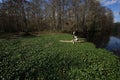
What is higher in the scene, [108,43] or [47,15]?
[47,15]

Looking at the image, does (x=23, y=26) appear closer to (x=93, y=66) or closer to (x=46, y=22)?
(x=46, y=22)

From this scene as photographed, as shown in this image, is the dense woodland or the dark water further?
the dense woodland

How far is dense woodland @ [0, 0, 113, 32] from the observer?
1590 inches

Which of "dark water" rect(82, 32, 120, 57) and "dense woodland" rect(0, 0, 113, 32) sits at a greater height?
"dense woodland" rect(0, 0, 113, 32)

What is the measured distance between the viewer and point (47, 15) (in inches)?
1861

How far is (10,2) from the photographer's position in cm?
4031

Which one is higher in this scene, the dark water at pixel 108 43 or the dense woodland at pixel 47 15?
the dense woodland at pixel 47 15

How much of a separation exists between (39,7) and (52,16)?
640 centimetres

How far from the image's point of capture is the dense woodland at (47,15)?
40.4 m

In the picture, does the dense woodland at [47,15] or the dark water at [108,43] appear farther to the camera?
the dense woodland at [47,15]

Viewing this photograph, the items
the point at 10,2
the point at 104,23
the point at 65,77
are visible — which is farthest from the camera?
the point at 104,23

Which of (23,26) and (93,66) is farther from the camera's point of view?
(23,26)

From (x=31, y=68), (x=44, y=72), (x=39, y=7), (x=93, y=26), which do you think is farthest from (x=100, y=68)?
(x=93, y=26)

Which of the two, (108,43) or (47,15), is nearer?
(108,43)
